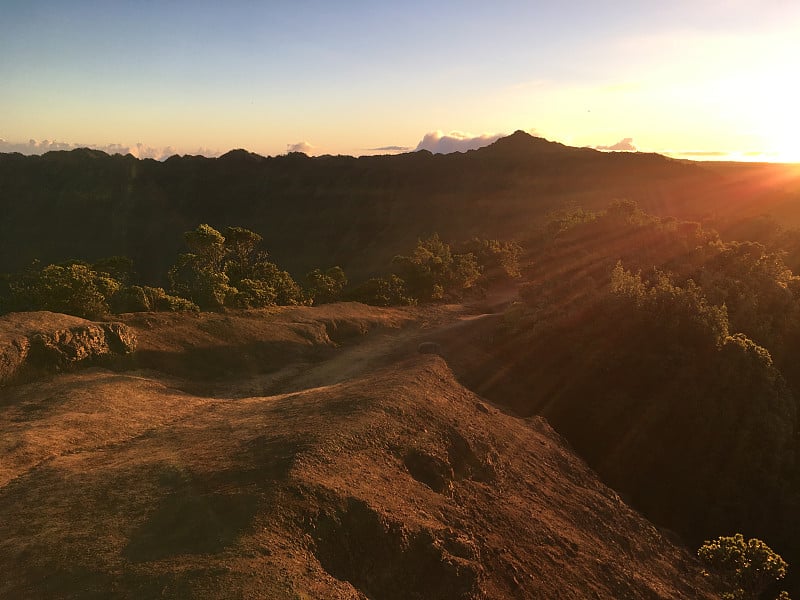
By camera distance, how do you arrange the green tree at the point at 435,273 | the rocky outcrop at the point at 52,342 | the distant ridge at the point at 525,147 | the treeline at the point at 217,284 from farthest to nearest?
the distant ridge at the point at 525,147 → the green tree at the point at 435,273 → the treeline at the point at 217,284 → the rocky outcrop at the point at 52,342

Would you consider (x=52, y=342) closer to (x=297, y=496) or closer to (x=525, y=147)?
(x=297, y=496)

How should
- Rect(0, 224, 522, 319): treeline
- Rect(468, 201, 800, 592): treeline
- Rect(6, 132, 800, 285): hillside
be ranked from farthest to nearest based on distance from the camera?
Rect(6, 132, 800, 285): hillside
Rect(0, 224, 522, 319): treeline
Rect(468, 201, 800, 592): treeline

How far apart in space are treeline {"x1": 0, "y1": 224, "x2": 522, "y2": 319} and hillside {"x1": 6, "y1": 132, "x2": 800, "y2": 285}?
103 feet

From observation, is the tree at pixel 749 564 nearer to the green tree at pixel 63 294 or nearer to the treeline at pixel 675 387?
the treeline at pixel 675 387

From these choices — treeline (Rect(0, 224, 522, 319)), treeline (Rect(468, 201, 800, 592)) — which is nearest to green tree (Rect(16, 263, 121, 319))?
treeline (Rect(0, 224, 522, 319))

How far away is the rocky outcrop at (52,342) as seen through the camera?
44.4 ft

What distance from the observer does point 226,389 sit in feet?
53.6

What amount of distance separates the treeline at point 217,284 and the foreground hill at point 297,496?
6.77ft

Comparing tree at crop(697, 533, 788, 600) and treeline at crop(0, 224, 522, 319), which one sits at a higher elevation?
treeline at crop(0, 224, 522, 319)

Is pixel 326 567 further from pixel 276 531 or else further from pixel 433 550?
pixel 433 550

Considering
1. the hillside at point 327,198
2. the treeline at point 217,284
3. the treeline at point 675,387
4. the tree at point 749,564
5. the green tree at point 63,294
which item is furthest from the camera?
the hillside at point 327,198

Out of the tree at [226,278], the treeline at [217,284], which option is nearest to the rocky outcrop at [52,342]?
the treeline at [217,284]

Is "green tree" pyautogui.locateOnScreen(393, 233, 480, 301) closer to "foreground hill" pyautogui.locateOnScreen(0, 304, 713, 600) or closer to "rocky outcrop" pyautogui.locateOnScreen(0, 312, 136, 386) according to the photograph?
"foreground hill" pyautogui.locateOnScreen(0, 304, 713, 600)

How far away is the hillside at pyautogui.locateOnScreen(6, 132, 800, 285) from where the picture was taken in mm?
76125
